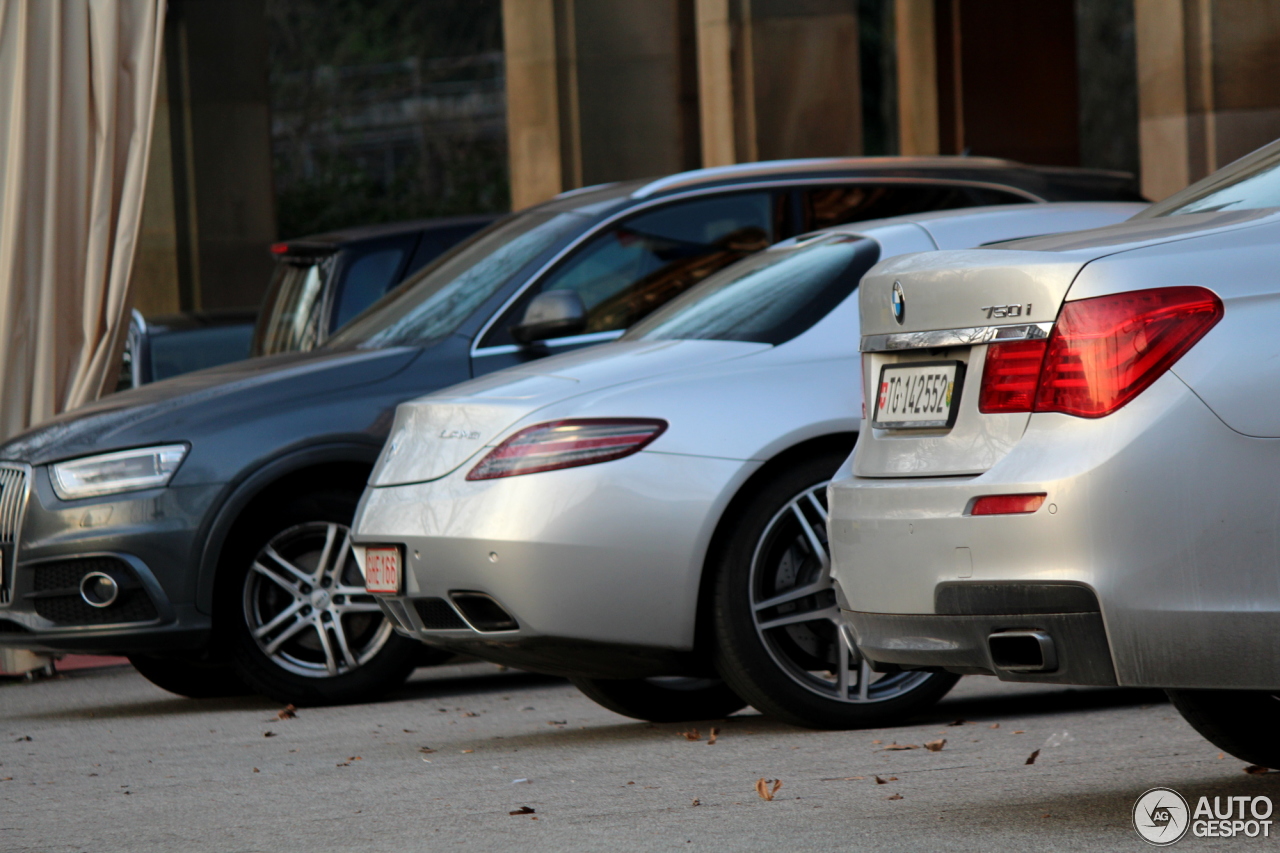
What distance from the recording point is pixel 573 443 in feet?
19.6

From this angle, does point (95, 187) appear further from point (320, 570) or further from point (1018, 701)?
point (1018, 701)

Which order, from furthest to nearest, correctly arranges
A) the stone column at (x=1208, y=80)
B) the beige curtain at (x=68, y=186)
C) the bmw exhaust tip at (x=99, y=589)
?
the stone column at (x=1208, y=80) < the beige curtain at (x=68, y=186) < the bmw exhaust tip at (x=99, y=589)

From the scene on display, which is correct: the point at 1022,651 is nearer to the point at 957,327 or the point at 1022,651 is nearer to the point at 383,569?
the point at 957,327

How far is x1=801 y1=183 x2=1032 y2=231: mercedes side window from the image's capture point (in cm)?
820

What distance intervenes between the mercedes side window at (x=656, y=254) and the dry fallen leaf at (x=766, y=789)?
3.12 meters

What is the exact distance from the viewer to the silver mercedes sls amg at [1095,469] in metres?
3.83

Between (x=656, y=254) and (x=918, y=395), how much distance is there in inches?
150

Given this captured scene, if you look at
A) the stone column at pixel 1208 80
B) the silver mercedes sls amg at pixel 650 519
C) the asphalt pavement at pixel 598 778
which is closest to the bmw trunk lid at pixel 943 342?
the asphalt pavement at pixel 598 778

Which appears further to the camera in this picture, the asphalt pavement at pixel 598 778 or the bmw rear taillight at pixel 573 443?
the bmw rear taillight at pixel 573 443

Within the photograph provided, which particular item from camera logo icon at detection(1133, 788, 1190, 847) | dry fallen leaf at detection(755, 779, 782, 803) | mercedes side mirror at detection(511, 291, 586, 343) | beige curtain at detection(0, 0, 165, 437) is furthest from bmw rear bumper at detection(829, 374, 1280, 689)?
beige curtain at detection(0, 0, 165, 437)

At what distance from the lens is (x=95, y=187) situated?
33.2ft

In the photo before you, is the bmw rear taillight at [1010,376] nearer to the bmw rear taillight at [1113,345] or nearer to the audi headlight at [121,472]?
the bmw rear taillight at [1113,345]

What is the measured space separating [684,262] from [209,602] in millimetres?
2341

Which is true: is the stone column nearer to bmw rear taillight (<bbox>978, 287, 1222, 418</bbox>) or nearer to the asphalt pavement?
the asphalt pavement
